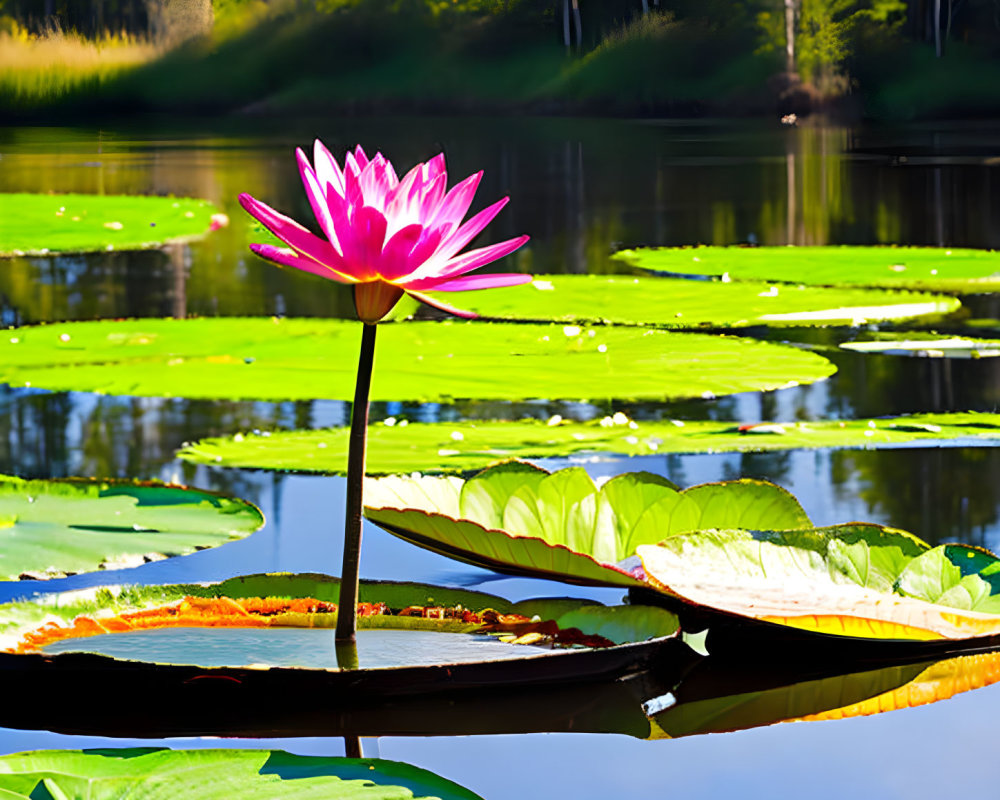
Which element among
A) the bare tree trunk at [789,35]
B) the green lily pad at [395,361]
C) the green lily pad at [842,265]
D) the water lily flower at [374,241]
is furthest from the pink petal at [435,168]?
the bare tree trunk at [789,35]

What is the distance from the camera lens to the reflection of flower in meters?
1.07

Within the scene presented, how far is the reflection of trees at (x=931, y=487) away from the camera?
185cm

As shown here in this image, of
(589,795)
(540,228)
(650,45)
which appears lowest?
(589,795)

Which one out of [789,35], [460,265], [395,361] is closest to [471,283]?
[460,265]

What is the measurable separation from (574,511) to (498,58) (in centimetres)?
3264

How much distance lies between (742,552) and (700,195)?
8508 mm

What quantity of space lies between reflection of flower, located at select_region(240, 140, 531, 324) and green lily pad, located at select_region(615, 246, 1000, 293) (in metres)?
3.70

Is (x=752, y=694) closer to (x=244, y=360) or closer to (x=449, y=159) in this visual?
(x=244, y=360)

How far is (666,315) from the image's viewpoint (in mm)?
3836

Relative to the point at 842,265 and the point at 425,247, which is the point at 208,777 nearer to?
the point at 425,247

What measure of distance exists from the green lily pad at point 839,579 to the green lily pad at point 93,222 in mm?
4955

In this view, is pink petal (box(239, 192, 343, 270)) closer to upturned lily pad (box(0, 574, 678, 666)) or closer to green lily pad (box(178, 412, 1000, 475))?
upturned lily pad (box(0, 574, 678, 666))

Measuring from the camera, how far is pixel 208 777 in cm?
93

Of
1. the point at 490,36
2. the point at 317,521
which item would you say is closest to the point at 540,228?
the point at 317,521
